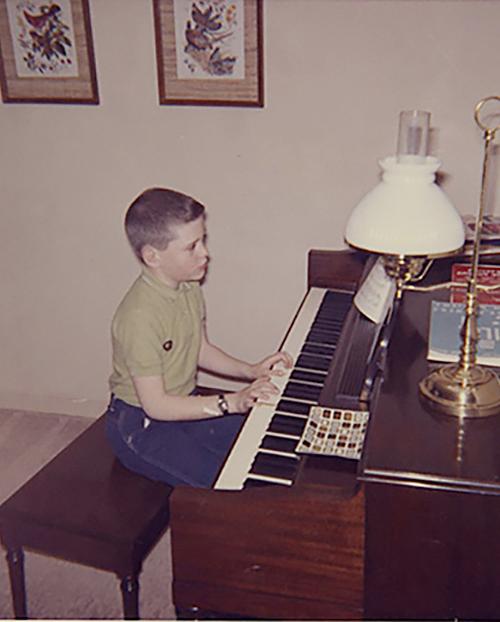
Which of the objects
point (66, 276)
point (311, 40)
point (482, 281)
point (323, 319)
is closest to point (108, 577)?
point (323, 319)

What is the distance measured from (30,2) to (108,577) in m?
1.93

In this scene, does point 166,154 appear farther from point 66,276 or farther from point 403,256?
point 403,256

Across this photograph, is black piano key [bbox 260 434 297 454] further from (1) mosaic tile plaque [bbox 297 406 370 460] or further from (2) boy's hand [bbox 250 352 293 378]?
(2) boy's hand [bbox 250 352 293 378]

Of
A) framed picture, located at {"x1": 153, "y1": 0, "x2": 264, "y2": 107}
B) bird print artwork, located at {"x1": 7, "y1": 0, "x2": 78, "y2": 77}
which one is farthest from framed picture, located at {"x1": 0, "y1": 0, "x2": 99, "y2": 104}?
framed picture, located at {"x1": 153, "y1": 0, "x2": 264, "y2": 107}

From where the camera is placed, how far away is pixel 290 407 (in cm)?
175

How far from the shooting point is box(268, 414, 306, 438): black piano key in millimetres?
1646

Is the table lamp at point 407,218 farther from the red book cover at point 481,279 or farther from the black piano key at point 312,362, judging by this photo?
the black piano key at point 312,362

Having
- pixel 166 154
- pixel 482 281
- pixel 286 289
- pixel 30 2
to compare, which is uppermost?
pixel 30 2

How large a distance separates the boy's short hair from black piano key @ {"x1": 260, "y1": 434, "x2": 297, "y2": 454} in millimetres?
580

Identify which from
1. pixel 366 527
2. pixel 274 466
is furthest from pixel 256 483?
pixel 366 527

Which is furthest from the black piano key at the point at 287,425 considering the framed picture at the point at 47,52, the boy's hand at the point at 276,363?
the framed picture at the point at 47,52

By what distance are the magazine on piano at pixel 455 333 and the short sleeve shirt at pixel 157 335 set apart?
2.16ft

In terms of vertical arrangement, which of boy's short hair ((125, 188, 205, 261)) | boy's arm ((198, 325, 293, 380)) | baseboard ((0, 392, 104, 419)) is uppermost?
boy's short hair ((125, 188, 205, 261))

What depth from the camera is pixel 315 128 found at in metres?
2.57
